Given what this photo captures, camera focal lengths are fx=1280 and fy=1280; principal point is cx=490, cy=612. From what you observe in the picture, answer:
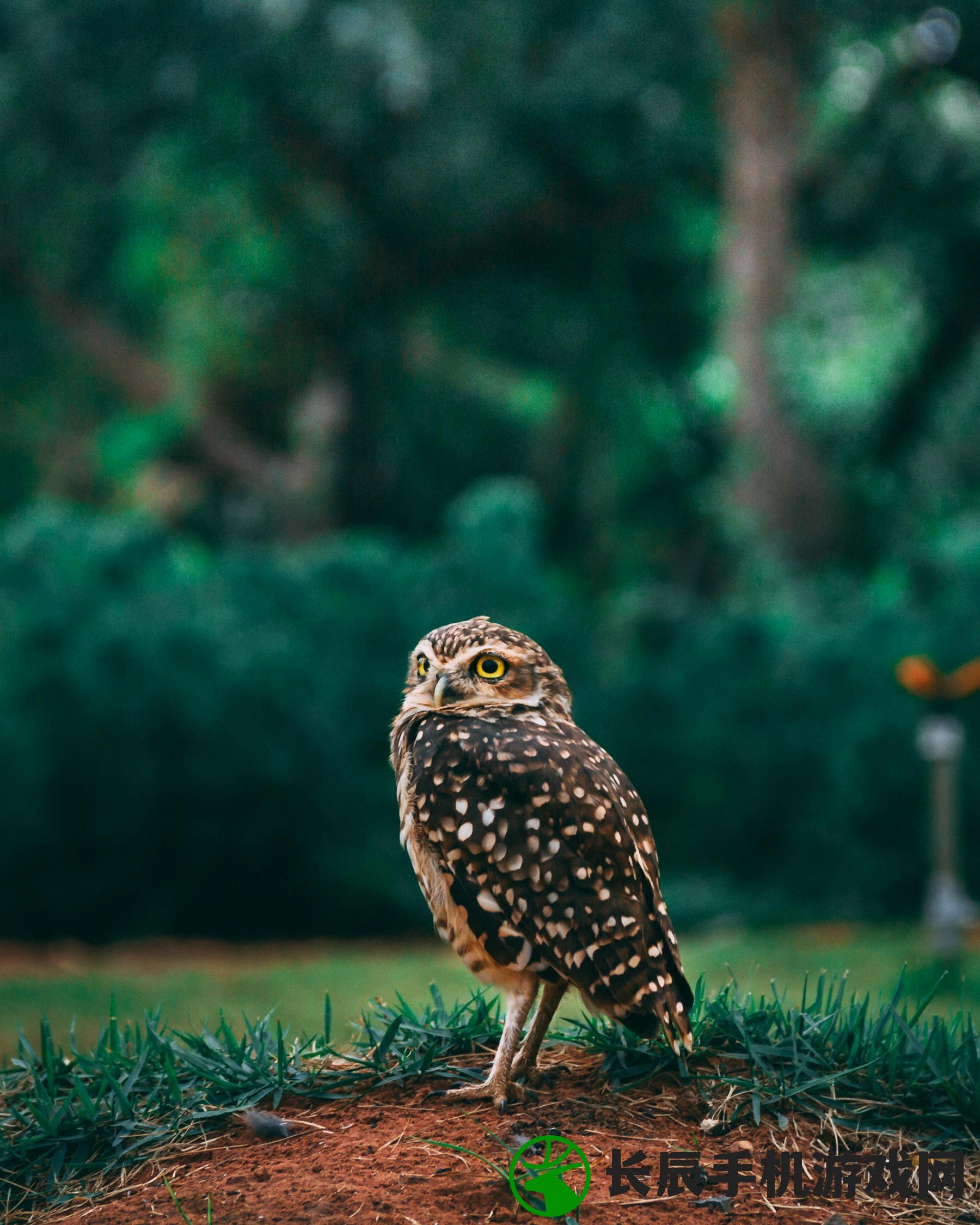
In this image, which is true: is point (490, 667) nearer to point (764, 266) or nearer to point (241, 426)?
point (764, 266)

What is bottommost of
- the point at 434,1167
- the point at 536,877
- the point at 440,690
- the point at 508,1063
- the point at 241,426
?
the point at 434,1167

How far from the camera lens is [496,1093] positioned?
2.88 m

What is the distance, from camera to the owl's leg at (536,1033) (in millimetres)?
2971

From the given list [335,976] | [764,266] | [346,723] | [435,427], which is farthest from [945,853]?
[435,427]

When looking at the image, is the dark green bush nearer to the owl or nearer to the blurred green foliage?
the blurred green foliage

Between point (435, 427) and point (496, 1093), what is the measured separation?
1556cm

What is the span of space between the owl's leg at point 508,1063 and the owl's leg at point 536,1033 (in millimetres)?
32

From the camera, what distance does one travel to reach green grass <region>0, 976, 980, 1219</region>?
2.90 meters

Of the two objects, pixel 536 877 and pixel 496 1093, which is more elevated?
pixel 536 877

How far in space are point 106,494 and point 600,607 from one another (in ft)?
36.5

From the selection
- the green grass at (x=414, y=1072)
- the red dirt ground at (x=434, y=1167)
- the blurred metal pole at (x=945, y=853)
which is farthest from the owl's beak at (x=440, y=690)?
the blurred metal pole at (x=945, y=853)

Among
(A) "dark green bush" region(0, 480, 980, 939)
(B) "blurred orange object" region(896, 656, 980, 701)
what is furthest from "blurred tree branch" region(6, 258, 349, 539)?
(B) "blurred orange object" region(896, 656, 980, 701)

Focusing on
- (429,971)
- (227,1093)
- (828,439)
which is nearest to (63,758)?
(429,971)

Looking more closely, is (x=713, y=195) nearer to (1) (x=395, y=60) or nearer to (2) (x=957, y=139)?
(2) (x=957, y=139)
